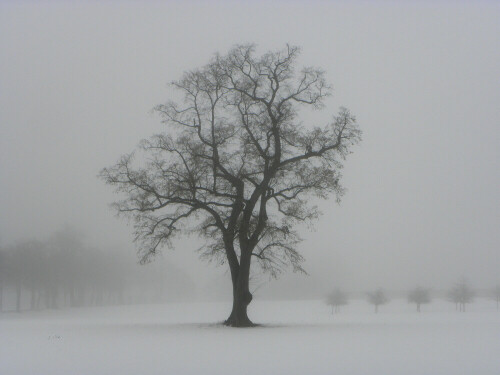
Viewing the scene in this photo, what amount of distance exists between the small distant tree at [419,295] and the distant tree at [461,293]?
3052 millimetres

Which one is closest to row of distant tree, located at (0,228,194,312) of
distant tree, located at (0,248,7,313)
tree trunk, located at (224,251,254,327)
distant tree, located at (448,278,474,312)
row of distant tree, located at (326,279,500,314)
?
distant tree, located at (0,248,7,313)

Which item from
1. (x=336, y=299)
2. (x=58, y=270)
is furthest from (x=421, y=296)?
(x=58, y=270)

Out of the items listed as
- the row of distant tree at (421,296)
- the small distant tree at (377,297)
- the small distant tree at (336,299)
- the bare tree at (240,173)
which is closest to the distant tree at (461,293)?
the row of distant tree at (421,296)

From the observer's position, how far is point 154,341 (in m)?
21.5

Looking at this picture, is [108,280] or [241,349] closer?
[241,349]

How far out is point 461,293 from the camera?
2758 inches

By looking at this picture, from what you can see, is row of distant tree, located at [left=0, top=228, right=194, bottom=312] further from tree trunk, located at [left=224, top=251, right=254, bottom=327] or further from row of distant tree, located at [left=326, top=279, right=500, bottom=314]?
tree trunk, located at [left=224, top=251, right=254, bottom=327]

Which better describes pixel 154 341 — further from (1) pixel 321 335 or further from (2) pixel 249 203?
(2) pixel 249 203

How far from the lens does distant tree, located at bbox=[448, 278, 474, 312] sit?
229 feet

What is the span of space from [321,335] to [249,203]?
31.0ft

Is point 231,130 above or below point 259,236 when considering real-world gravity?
above

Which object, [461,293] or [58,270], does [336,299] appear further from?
[58,270]

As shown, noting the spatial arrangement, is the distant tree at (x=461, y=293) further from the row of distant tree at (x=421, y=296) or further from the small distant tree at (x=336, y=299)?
the small distant tree at (x=336, y=299)

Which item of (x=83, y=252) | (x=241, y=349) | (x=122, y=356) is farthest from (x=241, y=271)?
(x=83, y=252)
